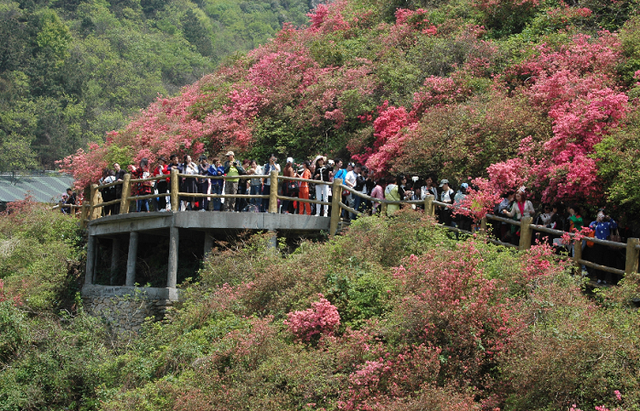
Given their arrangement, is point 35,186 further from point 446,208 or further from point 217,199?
point 446,208

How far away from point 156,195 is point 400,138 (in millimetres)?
6323

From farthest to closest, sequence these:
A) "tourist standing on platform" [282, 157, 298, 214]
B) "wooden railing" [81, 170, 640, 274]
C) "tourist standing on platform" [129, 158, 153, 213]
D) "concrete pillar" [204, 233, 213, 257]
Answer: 1. "tourist standing on platform" [129, 158, 153, 213]
2. "tourist standing on platform" [282, 157, 298, 214]
3. "concrete pillar" [204, 233, 213, 257]
4. "wooden railing" [81, 170, 640, 274]

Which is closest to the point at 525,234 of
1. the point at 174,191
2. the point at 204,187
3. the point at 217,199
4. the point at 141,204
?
the point at 217,199

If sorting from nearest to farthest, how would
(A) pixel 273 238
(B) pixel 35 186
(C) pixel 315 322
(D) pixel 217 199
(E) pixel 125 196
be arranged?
(C) pixel 315 322
(A) pixel 273 238
(D) pixel 217 199
(E) pixel 125 196
(B) pixel 35 186

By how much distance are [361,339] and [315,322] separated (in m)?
1.34

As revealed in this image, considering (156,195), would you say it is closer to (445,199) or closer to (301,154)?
(445,199)

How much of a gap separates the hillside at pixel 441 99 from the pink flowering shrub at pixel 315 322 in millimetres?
5233

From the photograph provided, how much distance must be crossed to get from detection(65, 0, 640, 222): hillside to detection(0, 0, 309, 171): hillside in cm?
3076

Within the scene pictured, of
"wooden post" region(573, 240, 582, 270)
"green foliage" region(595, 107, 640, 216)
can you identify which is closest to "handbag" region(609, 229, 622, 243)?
"green foliage" region(595, 107, 640, 216)

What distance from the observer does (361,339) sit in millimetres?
10797

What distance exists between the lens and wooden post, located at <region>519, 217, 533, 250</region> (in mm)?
12797

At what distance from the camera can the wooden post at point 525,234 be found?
1280cm

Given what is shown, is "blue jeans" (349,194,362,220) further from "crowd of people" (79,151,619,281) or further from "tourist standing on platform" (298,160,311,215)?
"tourist standing on platform" (298,160,311,215)

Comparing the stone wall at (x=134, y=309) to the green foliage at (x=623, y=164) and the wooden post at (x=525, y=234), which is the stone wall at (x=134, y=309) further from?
the green foliage at (x=623, y=164)
